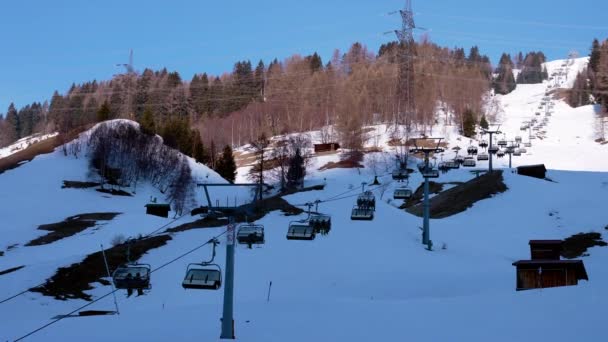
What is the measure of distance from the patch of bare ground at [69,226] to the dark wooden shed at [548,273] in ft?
128

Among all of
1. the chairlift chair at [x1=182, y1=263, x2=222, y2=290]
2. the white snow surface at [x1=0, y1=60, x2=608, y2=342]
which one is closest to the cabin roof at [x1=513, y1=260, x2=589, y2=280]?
the white snow surface at [x1=0, y1=60, x2=608, y2=342]

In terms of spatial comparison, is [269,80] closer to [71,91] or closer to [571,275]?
[71,91]

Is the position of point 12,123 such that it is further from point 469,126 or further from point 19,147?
point 469,126

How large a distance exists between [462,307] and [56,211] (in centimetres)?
5440

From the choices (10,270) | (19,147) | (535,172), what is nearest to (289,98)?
(19,147)

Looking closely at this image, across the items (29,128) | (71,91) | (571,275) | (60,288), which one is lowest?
(60,288)

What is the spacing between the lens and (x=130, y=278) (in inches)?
1035

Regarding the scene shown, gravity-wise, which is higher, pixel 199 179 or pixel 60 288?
pixel 199 179

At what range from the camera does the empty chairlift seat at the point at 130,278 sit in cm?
2620

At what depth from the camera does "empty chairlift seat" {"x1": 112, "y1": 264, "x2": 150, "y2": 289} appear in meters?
26.2

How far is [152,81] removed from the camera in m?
169

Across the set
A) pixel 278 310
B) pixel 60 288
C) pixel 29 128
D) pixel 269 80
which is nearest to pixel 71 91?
pixel 29 128

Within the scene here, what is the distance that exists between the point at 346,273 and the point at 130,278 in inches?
538

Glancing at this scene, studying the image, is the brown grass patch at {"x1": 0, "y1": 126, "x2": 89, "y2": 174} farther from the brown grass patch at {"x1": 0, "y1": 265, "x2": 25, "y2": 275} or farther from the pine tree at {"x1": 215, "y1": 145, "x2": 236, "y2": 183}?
the brown grass patch at {"x1": 0, "y1": 265, "x2": 25, "y2": 275}
